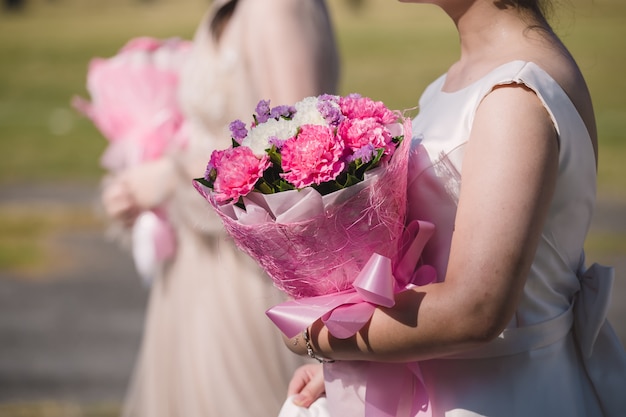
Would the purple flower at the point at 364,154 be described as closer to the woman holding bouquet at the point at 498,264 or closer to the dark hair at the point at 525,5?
the woman holding bouquet at the point at 498,264

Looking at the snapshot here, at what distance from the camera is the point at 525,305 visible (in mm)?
1876

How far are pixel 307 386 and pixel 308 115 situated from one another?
644 mm

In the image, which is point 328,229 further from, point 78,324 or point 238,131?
point 78,324

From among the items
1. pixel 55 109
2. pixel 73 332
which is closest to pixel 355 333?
pixel 73 332

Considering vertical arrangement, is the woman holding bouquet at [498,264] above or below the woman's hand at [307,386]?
above

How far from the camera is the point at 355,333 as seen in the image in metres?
1.79

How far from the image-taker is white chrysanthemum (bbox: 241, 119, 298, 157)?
1774 millimetres

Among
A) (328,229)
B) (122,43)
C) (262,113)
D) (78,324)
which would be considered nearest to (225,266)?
(262,113)

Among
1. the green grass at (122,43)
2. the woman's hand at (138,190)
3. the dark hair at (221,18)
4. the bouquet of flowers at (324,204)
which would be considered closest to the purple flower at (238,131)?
the bouquet of flowers at (324,204)

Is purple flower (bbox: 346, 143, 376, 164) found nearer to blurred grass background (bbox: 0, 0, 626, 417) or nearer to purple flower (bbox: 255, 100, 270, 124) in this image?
purple flower (bbox: 255, 100, 270, 124)

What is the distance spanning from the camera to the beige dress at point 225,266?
3.07 metres

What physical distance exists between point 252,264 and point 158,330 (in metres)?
0.48

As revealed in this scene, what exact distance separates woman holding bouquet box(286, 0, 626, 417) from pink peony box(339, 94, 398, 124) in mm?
111

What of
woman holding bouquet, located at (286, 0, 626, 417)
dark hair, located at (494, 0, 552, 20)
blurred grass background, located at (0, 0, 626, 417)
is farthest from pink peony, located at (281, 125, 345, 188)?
blurred grass background, located at (0, 0, 626, 417)
